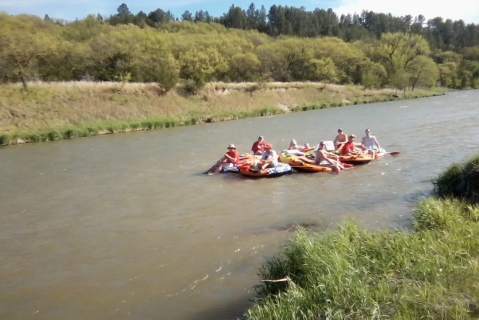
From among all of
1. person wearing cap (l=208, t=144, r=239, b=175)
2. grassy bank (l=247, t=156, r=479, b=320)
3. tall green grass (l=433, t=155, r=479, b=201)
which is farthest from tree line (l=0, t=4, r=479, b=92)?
grassy bank (l=247, t=156, r=479, b=320)

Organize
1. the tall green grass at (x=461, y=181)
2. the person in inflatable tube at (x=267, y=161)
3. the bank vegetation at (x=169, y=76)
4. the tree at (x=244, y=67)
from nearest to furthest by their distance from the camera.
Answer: the tall green grass at (x=461, y=181), the person in inflatable tube at (x=267, y=161), the bank vegetation at (x=169, y=76), the tree at (x=244, y=67)

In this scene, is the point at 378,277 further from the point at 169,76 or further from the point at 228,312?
the point at 169,76

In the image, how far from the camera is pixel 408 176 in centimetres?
1219

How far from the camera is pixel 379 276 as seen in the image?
14.8 feet

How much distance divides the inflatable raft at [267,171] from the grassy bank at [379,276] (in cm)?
694

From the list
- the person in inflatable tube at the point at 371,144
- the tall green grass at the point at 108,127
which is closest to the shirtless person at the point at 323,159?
the person in inflatable tube at the point at 371,144

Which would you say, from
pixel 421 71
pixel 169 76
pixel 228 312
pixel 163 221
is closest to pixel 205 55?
pixel 169 76

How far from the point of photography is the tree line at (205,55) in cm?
3663

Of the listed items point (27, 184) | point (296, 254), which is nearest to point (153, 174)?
point (27, 184)

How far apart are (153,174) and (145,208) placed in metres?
4.44

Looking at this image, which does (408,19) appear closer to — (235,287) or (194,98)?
(194,98)

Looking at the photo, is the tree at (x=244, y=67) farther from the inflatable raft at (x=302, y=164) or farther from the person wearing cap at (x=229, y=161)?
the inflatable raft at (x=302, y=164)

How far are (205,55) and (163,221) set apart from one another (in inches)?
1420

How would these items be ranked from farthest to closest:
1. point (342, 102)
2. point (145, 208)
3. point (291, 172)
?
point (342, 102), point (291, 172), point (145, 208)
